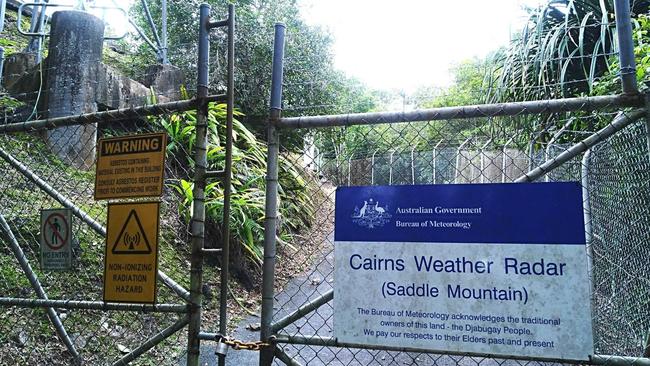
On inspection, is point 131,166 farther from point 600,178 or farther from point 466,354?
point 600,178

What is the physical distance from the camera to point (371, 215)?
→ 1834 mm

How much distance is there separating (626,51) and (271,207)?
1454 millimetres

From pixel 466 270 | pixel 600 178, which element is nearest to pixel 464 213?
pixel 466 270

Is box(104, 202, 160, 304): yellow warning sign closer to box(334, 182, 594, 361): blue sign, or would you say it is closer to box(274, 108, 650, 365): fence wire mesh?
box(274, 108, 650, 365): fence wire mesh

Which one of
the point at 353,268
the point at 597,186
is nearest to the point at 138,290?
the point at 353,268

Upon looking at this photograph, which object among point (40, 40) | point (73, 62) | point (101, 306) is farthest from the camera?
point (40, 40)

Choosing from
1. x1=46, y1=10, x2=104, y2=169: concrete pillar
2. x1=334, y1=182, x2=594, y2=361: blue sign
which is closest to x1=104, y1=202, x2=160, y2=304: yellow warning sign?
x1=334, y1=182, x2=594, y2=361: blue sign

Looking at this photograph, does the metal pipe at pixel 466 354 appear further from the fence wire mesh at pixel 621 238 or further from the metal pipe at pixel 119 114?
the metal pipe at pixel 119 114

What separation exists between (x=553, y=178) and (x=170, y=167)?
450cm

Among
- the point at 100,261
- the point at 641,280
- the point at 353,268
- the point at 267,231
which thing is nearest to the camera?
the point at 353,268

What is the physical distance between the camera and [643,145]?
79.7 inches

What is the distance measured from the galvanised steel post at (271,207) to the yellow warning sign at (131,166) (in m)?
0.50

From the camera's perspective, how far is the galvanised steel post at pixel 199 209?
2065 mm

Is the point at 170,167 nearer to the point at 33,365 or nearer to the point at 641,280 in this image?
the point at 33,365
